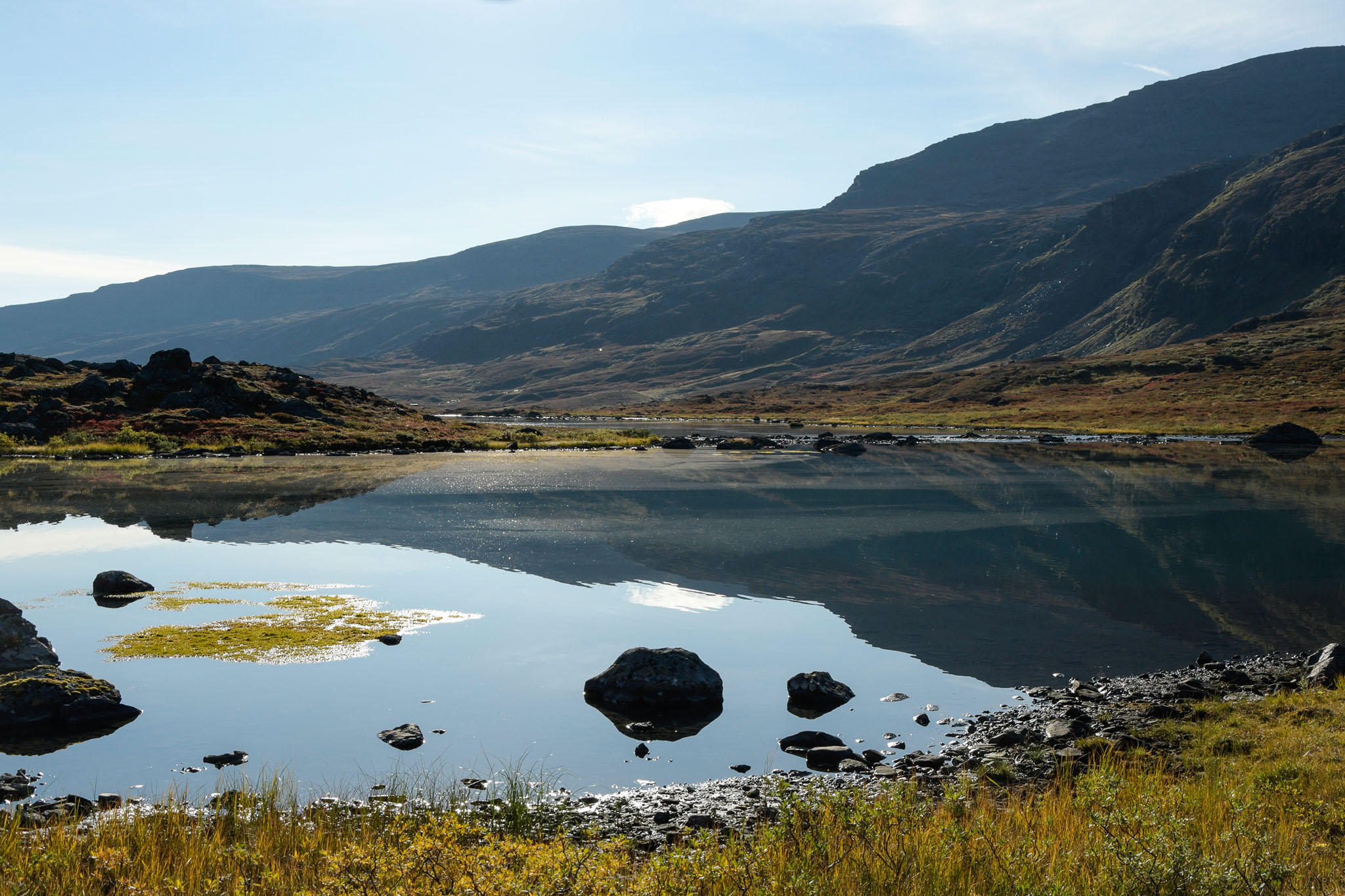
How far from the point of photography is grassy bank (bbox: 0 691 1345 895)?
7.47m

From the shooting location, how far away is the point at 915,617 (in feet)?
76.6

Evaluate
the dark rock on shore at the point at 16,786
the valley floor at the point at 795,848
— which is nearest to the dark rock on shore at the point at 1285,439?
the valley floor at the point at 795,848

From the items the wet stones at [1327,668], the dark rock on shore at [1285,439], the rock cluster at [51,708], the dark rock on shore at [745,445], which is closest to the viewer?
the rock cluster at [51,708]

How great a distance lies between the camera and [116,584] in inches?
968

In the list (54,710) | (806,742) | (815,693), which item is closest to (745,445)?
(815,693)

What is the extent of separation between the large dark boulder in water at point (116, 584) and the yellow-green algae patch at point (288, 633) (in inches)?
77.8

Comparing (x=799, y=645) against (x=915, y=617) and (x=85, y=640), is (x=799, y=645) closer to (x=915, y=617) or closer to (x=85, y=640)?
(x=915, y=617)

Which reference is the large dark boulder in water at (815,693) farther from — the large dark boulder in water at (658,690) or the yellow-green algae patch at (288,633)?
the yellow-green algae patch at (288,633)

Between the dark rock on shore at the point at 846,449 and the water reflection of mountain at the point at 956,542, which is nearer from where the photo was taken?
Result: the water reflection of mountain at the point at 956,542

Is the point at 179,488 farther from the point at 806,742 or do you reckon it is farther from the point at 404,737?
the point at 806,742

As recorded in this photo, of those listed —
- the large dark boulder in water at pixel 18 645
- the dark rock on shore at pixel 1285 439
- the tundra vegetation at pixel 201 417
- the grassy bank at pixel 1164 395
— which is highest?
the tundra vegetation at pixel 201 417

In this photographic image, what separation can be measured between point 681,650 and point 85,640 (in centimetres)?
1314

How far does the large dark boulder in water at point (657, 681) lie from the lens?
1627 cm

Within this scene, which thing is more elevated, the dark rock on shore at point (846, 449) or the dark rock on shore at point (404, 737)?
the dark rock on shore at point (404, 737)
